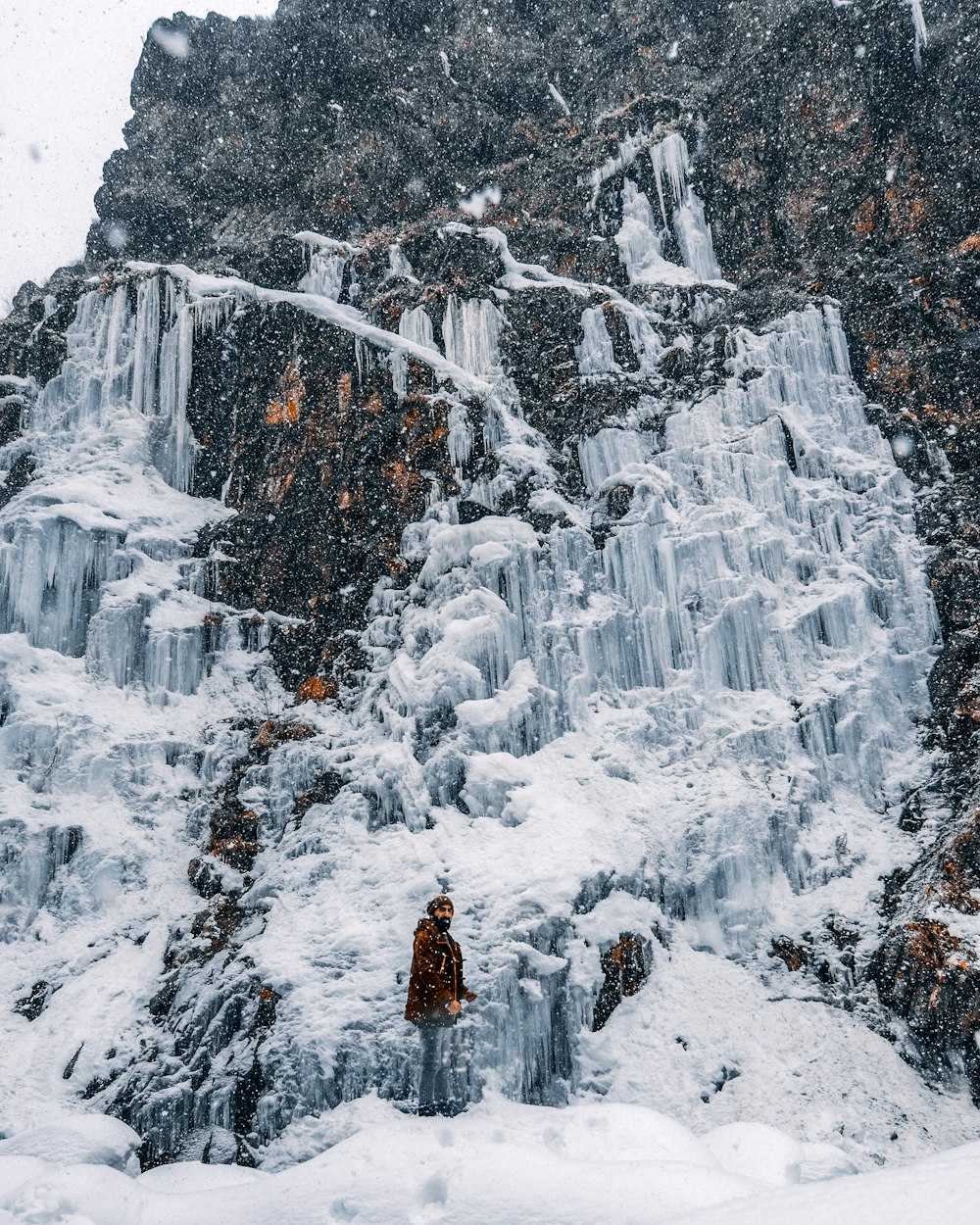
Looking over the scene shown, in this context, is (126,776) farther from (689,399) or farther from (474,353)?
(689,399)

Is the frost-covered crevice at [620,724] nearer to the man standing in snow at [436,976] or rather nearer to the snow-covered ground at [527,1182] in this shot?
the man standing in snow at [436,976]

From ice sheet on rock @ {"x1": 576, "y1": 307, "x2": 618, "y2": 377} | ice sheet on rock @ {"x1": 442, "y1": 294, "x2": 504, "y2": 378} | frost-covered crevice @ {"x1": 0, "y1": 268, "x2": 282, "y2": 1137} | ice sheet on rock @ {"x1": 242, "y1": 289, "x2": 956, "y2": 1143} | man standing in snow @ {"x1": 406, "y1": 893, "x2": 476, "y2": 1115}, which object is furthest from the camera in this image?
ice sheet on rock @ {"x1": 442, "y1": 294, "x2": 504, "y2": 378}

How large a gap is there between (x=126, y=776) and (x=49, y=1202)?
601 centimetres

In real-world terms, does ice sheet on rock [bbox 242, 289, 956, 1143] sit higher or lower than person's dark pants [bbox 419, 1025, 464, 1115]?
higher

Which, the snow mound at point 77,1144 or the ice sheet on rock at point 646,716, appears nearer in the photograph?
the snow mound at point 77,1144

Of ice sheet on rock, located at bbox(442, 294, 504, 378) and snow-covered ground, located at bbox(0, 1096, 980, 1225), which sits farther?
ice sheet on rock, located at bbox(442, 294, 504, 378)

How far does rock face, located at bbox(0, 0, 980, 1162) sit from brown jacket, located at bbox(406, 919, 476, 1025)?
1330 mm

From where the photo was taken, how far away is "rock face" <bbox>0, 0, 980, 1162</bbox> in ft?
22.6

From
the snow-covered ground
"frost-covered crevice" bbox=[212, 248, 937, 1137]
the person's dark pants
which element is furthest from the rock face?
the snow-covered ground

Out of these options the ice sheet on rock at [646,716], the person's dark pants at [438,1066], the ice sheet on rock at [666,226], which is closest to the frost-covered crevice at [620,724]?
the ice sheet on rock at [646,716]

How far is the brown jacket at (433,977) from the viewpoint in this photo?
5254 mm

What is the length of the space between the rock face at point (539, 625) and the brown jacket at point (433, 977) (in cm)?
133

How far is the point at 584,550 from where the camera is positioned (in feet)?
33.1

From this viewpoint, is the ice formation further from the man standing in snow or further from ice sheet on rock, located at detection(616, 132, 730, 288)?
ice sheet on rock, located at detection(616, 132, 730, 288)
